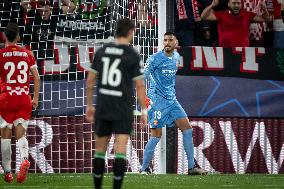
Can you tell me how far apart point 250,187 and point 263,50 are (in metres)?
4.42

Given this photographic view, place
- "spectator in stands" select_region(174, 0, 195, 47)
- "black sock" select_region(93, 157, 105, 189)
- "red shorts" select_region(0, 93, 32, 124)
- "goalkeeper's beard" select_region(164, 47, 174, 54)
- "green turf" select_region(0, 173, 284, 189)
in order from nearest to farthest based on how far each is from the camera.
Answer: "black sock" select_region(93, 157, 105, 189) < "green turf" select_region(0, 173, 284, 189) < "red shorts" select_region(0, 93, 32, 124) < "goalkeeper's beard" select_region(164, 47, 174, 54) < "spectator in stands" select_region(174, 0, 195, 47)

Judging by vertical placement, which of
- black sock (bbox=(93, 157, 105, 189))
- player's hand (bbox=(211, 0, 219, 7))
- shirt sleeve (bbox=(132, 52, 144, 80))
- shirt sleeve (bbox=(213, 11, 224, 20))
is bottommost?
black sock (bbox=(93, 157, 105, 189))

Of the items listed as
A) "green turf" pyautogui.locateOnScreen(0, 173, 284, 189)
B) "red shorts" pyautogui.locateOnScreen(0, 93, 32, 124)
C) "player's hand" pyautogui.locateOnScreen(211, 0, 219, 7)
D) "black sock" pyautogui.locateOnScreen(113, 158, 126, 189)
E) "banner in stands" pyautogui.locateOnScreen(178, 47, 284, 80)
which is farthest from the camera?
"player's hand" pyautogui.locateOnScreen(211, 0, 219, 7)

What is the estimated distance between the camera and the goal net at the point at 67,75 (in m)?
13.5

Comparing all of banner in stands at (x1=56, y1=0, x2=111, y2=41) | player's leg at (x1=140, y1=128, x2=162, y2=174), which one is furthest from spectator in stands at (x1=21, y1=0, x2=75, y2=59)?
player's leg at (x1=140, y1=128, x2=162, y2=174)

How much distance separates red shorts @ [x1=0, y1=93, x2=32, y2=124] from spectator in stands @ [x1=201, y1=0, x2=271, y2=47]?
4.63m

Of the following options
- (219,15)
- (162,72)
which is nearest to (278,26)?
(219,15)

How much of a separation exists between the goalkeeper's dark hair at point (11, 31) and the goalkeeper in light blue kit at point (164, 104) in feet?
7.85

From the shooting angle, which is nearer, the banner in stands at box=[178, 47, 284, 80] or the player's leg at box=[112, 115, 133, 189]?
the player's leg at box=[112, 115, 133, 189]

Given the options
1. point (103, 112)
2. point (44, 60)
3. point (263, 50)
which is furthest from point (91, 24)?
point (103, 112)

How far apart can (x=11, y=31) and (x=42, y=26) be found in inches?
128

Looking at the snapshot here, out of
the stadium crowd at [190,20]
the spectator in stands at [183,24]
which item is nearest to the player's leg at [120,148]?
the stadium crowd at [190,20]

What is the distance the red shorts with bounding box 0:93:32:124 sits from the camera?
1046 centimetres

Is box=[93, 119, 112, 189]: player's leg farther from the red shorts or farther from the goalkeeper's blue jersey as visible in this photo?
the goalkeeper's blue jersey
